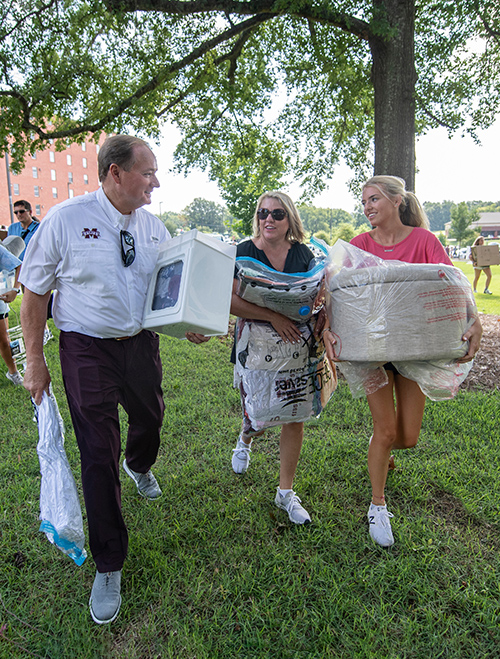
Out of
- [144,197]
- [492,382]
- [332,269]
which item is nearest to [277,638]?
[332,269]

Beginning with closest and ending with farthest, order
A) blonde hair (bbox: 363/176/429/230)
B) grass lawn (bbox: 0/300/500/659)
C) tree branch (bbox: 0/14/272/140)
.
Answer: grass lawn (bbox: 0/300/500/659) → blonde hair (bbox: 363/176/429/230) → tree branch (bbox: 0/14/272/140)

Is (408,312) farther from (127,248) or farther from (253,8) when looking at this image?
(253,8)

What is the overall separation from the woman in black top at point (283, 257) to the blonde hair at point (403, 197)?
0.53m

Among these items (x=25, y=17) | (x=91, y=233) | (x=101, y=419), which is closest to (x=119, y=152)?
(x=91, y=233)

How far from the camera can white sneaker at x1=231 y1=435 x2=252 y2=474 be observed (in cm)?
331

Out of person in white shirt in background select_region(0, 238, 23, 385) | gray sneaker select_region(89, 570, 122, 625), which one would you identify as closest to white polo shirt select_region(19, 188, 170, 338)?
gray sneaker select_region(89, 570, 122, 625)

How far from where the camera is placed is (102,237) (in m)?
2.20

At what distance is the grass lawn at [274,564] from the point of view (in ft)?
6.39

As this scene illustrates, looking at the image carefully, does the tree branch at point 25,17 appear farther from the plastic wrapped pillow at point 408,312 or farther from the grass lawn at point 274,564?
the plastic wrapped pillow at point 408,312

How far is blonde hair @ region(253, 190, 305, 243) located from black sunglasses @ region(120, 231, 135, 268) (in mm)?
835

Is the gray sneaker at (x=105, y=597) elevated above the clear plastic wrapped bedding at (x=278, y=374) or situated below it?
below

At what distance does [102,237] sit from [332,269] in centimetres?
125

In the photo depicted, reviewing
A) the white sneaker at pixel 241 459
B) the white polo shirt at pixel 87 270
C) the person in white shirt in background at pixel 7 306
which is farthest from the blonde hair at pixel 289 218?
the person in white shirt in background at pixel 7 306

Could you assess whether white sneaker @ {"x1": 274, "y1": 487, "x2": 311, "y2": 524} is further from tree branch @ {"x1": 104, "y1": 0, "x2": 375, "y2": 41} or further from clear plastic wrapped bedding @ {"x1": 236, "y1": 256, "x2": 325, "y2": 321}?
tree branch @ {"x1": 104, "y1": 0, "x2": 375, "y2": 41}
